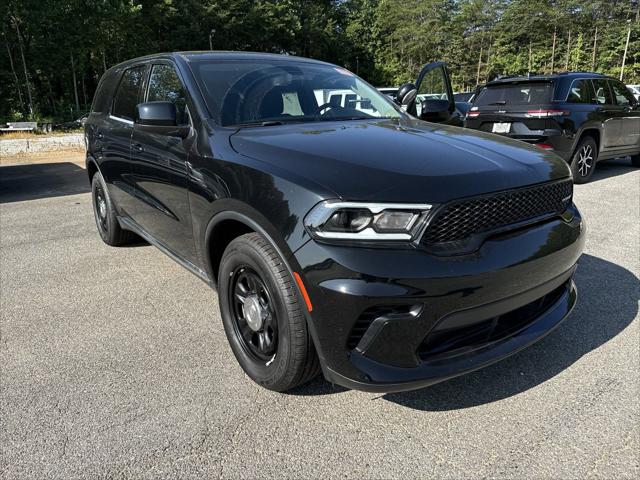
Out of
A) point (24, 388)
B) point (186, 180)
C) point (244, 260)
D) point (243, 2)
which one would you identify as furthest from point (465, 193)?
point (243, 2)

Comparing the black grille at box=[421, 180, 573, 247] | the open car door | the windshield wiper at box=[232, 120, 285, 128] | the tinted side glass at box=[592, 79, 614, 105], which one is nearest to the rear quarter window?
the windshield wiper at box=[232, 120, 285, 128]

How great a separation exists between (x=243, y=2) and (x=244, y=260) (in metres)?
40.8

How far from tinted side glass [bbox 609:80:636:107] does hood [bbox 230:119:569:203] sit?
25.2 ft

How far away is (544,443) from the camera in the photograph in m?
2.06

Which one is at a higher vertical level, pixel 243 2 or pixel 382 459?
pixel 243 2

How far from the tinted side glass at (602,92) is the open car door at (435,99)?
168 inches

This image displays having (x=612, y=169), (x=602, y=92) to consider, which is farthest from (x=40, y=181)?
(x=612, y=169)

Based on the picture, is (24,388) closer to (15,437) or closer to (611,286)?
(15,437)

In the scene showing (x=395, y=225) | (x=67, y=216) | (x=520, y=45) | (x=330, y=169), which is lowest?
(x=67, y=216)

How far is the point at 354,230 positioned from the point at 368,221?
0.07 meters

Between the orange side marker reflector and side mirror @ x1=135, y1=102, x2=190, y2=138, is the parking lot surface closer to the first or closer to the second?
the orange side marker reflector

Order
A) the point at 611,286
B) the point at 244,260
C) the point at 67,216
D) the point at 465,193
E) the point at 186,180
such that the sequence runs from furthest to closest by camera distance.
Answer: the point at 67,216
the point at 611,286
the point at 186,180
the point at 244,260
the point at 465,193

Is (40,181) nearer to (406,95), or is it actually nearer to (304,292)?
(406,95)

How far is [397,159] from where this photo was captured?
2207mm
